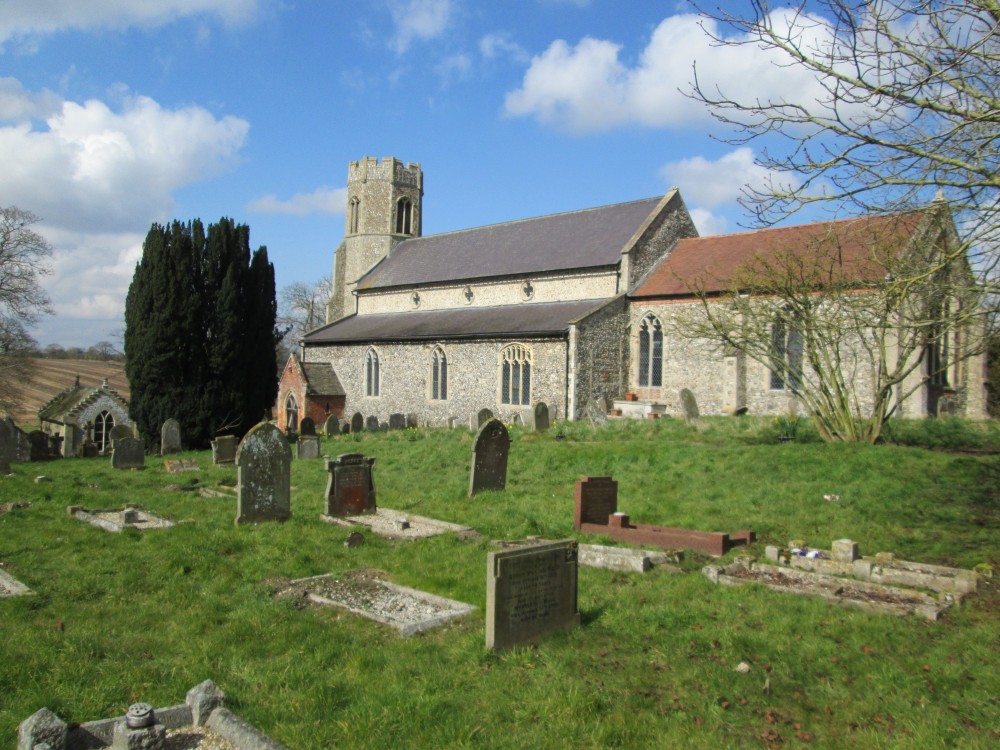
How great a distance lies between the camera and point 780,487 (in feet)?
36.8

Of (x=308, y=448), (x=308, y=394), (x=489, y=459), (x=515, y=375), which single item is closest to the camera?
(x=489, y=459)

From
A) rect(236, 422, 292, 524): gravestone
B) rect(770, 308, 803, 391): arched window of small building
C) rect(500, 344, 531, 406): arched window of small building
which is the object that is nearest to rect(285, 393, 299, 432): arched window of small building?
rect(500, 344, 531, 406): arched window of small building

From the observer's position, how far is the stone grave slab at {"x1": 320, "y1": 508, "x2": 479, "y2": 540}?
934 cm

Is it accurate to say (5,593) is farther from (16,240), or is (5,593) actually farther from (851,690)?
(16,240)

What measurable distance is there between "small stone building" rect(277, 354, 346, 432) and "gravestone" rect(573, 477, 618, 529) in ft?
72.4

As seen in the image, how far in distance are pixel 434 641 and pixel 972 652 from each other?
3984 millimetres

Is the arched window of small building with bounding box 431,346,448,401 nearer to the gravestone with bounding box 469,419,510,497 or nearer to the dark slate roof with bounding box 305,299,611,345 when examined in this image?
the dark slate roof with bounding box 305,299,611,345

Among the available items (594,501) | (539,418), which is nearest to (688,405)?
(539,418)

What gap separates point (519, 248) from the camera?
2880cm

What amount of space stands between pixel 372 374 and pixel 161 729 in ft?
86.3

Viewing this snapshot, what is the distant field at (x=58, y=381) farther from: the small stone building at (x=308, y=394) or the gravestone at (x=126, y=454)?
the gravestone at (x=126, y=454)

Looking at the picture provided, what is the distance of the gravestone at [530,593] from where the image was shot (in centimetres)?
544

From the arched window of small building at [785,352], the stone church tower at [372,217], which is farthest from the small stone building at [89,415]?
the arched window of small building at [785,352]

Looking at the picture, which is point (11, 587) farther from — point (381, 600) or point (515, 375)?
point (515, 375)
